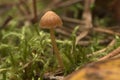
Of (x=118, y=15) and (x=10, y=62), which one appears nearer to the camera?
(x=10, y=62)

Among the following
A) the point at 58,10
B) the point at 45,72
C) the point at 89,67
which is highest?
the point at 58,10

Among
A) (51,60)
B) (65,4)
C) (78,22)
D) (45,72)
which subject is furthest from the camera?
(65,4)

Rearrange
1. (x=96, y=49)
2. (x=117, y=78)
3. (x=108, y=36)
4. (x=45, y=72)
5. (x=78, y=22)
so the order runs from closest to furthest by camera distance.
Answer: (x=117, y=78) < (x=45, y=72) < (x=96, y=49) < (x=108, y=36) < (x=78, y=22)

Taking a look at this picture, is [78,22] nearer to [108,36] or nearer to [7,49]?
[108,36]

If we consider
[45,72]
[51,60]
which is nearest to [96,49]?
[51,60]

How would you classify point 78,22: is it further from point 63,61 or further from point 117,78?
point 117,78

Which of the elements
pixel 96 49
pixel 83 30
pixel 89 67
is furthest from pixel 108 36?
pixel 89 67

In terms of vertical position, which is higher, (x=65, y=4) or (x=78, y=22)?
(x=65, y=4)

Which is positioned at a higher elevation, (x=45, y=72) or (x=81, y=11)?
(x=81, y=11)

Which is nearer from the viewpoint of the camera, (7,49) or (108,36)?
(7,49)
